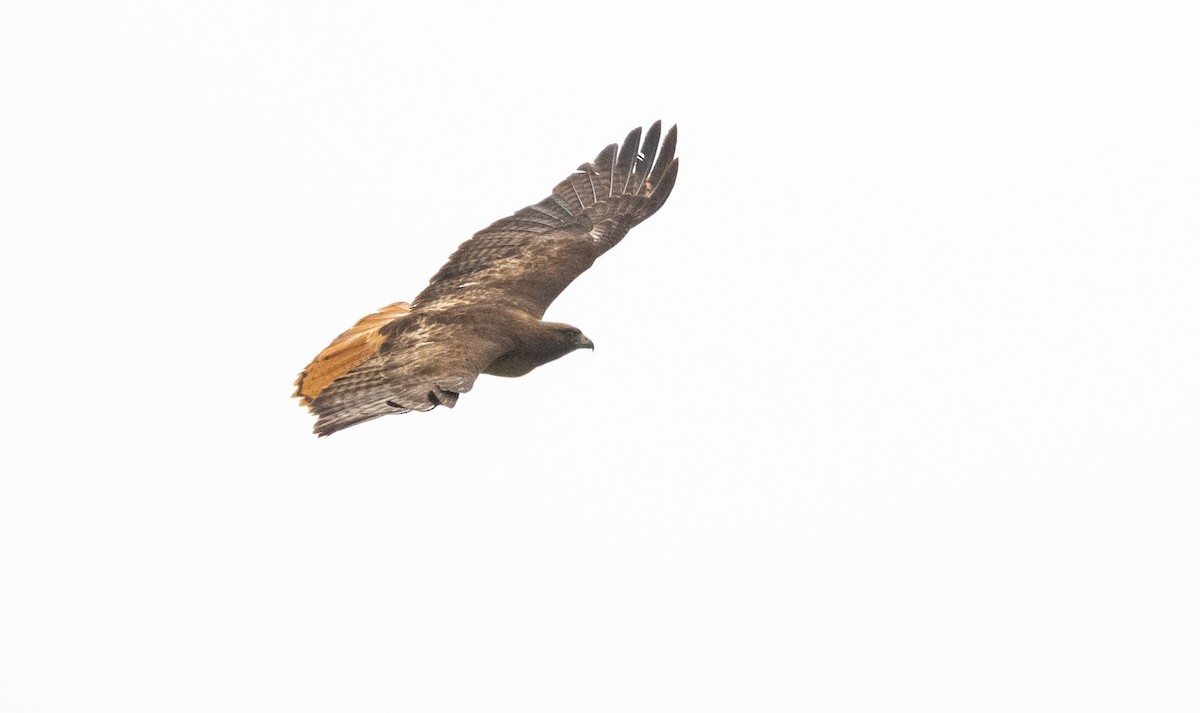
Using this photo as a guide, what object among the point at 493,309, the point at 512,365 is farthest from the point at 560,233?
the point at 512,365

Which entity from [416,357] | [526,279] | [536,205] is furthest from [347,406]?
[536,205]

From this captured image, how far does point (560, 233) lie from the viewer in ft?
57.5

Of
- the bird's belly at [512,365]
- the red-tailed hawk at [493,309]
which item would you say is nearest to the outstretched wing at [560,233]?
the red-tailed hawk at [493,309]

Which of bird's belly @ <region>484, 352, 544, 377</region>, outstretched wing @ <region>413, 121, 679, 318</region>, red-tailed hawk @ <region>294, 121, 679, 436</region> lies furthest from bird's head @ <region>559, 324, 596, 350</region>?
outstretched wing @ <region>413, 121, 679, 318</region>

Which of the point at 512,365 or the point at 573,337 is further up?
the point at 573,337

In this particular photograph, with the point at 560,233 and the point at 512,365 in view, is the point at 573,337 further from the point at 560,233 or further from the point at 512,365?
the point at 560,233

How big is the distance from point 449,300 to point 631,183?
2905 mm

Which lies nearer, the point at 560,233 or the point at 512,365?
the point at 512,365

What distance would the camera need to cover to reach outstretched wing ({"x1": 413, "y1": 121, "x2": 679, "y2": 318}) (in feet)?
54.2

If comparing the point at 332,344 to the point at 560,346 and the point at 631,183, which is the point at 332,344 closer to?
the point at 560,346

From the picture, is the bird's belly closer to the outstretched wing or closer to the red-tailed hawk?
the red-tailed hawk

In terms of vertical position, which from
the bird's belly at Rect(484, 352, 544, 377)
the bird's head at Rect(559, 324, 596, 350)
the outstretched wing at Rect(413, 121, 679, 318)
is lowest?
the bird's belly at Rect(484, 352, 544, 377)

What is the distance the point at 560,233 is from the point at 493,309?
190 centimetres

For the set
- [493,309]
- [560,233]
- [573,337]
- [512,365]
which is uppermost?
[560,233]
